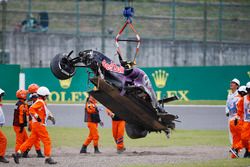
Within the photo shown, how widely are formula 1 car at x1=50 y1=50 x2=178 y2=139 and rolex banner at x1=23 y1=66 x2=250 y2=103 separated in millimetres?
14239

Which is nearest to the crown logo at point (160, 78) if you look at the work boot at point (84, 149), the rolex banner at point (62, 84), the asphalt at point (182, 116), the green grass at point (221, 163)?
the asphalt at point (182, 116)

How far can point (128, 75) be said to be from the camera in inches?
655

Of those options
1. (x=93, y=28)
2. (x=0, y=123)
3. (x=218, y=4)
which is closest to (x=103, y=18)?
(x=93, y=28)

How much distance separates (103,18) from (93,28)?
1.69m

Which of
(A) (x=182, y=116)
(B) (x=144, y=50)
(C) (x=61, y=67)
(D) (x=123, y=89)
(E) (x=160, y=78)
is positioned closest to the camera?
(C) (x=61, y=67)

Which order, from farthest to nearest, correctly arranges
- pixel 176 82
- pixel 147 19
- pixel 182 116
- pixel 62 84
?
pixel 147 19 → pixel 176 82 → pixel 62 84 → pixel 182 116

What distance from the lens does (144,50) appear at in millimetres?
35875

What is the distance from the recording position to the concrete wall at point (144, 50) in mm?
35125

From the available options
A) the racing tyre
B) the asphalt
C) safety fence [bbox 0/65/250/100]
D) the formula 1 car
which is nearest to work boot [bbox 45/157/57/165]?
the formula 1 car

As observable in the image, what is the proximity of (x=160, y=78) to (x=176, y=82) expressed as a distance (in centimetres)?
76

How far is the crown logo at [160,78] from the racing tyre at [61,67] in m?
17.3

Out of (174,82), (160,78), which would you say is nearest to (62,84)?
(160,78)

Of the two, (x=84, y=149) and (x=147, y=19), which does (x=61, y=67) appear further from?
(x=147, y=19)

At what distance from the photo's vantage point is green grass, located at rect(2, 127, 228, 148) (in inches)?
918
